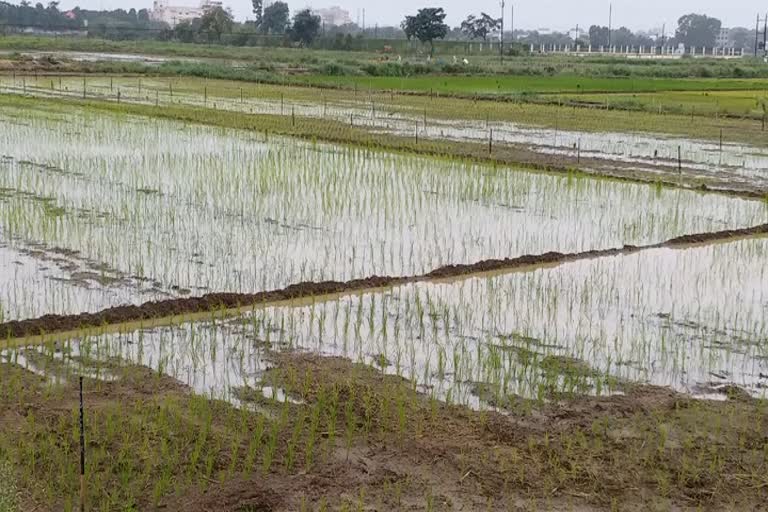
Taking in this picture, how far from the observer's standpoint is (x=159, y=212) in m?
8.78

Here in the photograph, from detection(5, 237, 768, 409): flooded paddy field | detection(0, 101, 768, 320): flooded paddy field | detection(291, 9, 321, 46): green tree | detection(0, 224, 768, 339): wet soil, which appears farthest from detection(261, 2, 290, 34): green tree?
detection(5, 237, 768, 409): flooded paddy field

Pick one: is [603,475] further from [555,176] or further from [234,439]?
[555,176]

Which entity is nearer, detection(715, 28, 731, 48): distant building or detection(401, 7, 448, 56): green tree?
detection(401, 7, 448, 56): green tree

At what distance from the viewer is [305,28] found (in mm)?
52250

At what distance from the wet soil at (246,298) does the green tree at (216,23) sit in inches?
1953

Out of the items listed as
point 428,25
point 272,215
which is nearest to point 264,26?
point 428,25

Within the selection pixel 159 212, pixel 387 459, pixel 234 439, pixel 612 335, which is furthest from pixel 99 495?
pixel 159 212

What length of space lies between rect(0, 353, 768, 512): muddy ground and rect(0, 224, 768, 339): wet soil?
0.72 meters

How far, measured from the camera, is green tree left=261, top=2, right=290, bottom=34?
2805 inches

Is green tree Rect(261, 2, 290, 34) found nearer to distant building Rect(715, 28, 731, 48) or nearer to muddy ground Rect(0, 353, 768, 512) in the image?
distant building Rect(715, 28, 731, 48)

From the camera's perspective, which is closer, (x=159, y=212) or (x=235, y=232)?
(x=235, y=232)

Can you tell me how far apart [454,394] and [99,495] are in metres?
1.78

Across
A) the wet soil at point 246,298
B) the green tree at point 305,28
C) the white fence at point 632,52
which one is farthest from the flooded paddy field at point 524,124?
the white fence at point 632,52

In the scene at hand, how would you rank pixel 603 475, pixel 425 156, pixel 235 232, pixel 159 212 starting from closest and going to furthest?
pixel 603 475 < pixel 235 232 < pixel 159 212 < pixel 425 156
